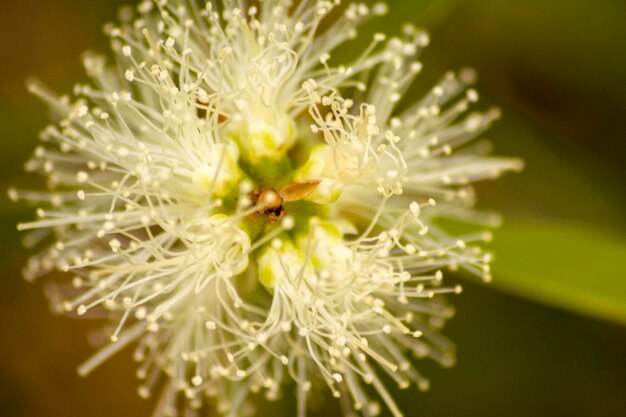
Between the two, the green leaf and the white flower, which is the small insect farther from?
the green leaf

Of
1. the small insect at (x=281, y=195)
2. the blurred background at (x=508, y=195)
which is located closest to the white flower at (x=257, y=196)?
the small insect at (x=281, y=195)

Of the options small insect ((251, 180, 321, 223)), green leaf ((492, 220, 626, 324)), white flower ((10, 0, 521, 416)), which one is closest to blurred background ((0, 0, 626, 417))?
green leaf ((492, 220, 626, 324))

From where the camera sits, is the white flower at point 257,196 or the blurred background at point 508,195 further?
the blurred background at point 508,195

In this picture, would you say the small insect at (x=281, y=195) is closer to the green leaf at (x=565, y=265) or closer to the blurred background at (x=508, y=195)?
the green leaf at (x=565, y=265)

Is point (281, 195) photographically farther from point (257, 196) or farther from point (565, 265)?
point (565, 265)

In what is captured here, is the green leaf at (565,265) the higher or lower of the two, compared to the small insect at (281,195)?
lower

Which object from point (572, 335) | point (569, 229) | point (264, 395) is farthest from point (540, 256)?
point (264, 395)

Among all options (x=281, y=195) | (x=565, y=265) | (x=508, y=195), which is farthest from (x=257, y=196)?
(x=508, y=195)

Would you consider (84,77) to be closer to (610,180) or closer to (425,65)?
(425,65)
